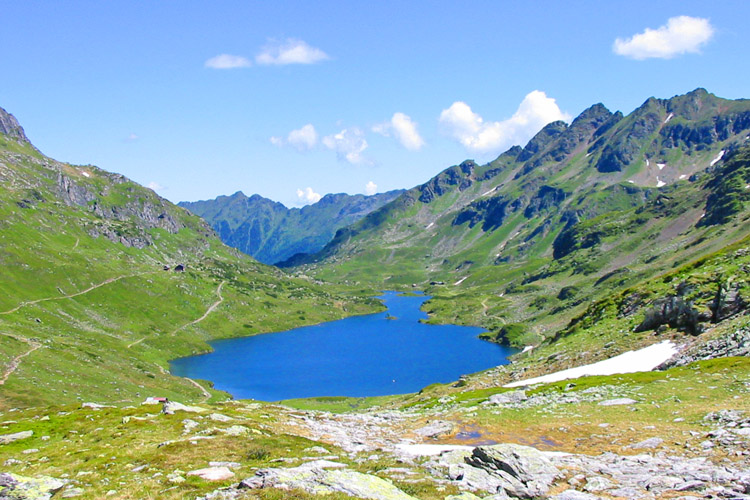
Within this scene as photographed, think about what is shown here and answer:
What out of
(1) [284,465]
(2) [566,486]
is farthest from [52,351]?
(2) [566,486]

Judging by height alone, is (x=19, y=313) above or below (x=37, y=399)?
above

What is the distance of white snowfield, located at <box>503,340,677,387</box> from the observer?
61656 millimetres

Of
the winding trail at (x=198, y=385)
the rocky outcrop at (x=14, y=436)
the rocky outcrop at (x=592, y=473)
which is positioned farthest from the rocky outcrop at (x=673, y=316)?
the winding trail at (x=198, y=385)

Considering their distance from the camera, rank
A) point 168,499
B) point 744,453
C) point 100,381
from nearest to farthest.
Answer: point 168,499 < point 744,453 < point 100,381

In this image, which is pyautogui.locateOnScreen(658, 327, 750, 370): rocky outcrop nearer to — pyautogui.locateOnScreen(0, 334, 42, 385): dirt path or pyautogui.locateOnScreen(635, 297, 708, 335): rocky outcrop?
pyautogui.locateOnScreen(635, 297, 708, 335): rocky outcrop

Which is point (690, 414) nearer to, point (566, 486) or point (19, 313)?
point (566, 486)

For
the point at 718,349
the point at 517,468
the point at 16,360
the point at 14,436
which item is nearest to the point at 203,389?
the point at 16,360

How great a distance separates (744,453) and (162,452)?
3199cm

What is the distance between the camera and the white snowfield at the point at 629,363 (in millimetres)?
61656

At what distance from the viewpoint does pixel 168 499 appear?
20.2 meters

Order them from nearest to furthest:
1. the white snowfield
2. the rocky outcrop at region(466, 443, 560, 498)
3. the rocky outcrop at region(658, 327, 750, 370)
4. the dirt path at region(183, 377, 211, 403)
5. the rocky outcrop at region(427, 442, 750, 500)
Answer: the rocky outcrop at region(427, 442, 750, 500) → the rocky outcrop at region(466, 443, 560, 498) → the rocky outcrop at region(658, 327, 750, 370) → the white snowfield → the dirt path at region(183, 377, 211, 403)

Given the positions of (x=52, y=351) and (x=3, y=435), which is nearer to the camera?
(x=3, y=435)

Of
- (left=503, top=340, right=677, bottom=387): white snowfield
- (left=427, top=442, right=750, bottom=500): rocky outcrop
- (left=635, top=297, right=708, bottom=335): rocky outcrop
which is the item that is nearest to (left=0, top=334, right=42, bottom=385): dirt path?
(left=503, top=340, right=677, bottom=387): white snowfield

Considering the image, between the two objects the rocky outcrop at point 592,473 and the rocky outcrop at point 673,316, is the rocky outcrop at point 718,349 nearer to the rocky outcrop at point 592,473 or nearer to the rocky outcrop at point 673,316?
the rocky outcrop at point 673,316
